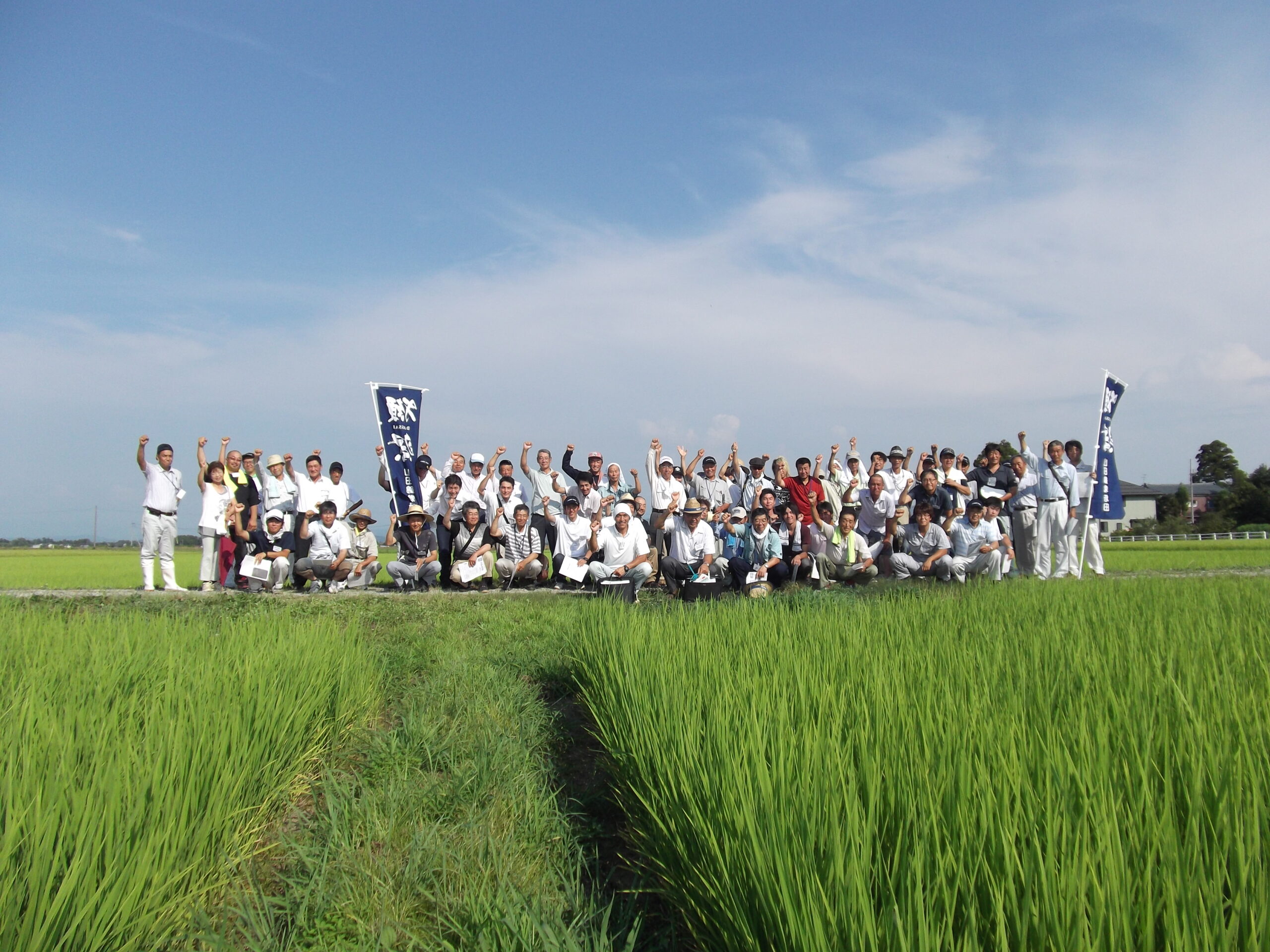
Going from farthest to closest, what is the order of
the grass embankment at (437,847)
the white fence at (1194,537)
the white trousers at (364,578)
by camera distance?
A: the white fence at (1194,537) → the white trousers at (364,578) → the grass embankment at (437,847)

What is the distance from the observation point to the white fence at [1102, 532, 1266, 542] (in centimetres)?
3216

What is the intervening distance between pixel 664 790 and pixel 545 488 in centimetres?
799

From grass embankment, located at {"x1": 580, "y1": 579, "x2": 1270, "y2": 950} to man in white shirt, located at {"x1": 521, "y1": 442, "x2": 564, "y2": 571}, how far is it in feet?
20.1

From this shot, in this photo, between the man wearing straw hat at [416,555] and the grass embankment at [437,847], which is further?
the man wearing straw hat at [416,555]

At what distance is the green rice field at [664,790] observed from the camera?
1.59 meters

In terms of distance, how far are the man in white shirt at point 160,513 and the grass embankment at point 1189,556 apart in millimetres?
13466

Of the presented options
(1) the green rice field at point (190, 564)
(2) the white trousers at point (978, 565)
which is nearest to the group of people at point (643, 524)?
(2) the white trousers at point (978, 565)

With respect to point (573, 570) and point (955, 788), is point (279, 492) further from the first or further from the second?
point (955, 788)

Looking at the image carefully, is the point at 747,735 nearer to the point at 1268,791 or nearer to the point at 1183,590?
the point at 1268,791

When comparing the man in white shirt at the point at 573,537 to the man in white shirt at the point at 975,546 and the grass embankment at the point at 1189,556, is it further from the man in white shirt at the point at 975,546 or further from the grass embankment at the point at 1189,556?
the grass embankment at the point at 1189,556

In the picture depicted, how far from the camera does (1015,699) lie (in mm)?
2730

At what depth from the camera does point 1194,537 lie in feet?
117

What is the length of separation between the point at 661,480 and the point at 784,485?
1523 mm

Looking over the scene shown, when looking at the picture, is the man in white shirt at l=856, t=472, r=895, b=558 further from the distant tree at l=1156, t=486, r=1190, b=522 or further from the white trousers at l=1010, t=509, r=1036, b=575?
the distant tree at l=1156, t=486, r=1190, b=522
